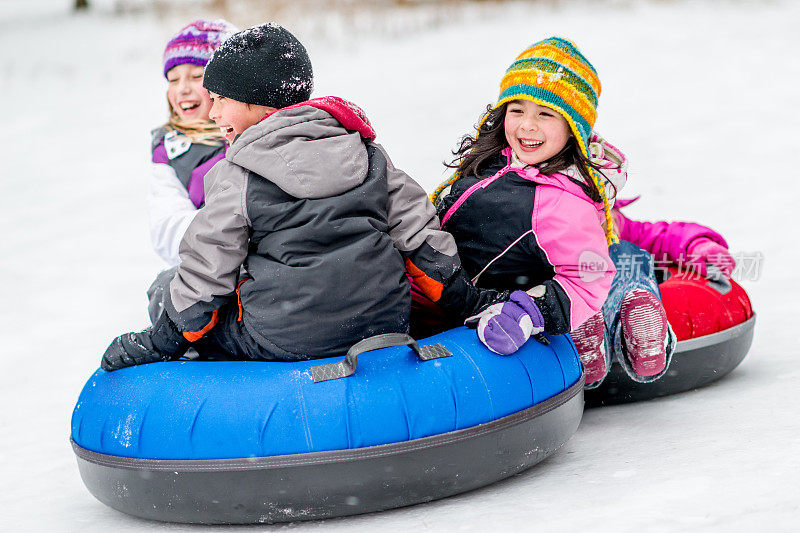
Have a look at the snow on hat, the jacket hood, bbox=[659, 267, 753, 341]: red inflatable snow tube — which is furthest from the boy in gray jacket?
bbox=[659, 267, 753, 341]: red inflatable snow tube

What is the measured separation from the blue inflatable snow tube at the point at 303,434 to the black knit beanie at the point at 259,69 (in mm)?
865

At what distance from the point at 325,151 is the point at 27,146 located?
25.9 ft

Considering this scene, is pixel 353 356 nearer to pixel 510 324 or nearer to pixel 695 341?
pixel 510 324

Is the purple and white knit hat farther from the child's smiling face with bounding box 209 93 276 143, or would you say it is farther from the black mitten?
the black mitten

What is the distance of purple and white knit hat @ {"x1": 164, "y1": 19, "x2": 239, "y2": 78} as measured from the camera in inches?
157

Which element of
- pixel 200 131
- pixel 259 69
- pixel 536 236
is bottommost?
pixel 536 236

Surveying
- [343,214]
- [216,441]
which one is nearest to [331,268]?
[343,214]

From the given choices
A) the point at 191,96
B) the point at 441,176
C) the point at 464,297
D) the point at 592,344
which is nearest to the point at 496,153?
the point at 464,297

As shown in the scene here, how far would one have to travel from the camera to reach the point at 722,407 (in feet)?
11.3

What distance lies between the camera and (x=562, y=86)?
3.15 meters

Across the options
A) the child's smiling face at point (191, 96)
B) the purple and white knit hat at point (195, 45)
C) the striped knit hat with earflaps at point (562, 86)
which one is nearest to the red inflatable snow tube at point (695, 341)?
the striped knit hat with earflaps at point (562, 86)

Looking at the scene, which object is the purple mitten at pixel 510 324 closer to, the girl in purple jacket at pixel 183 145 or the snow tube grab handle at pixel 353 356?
the snow tube grab handle at pixel 353 356

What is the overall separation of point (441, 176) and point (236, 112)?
15.1 feet

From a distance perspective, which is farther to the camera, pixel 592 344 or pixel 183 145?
pixel 183 145
